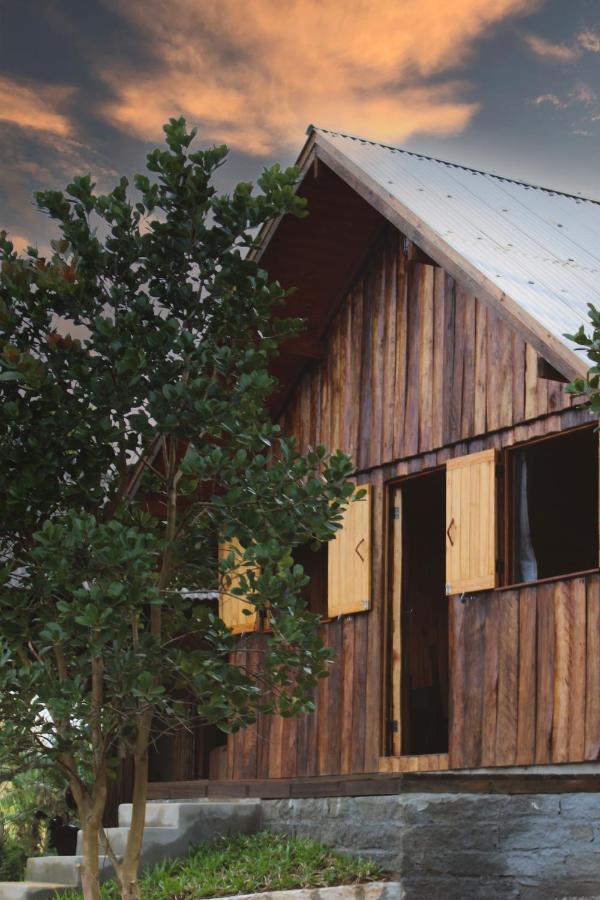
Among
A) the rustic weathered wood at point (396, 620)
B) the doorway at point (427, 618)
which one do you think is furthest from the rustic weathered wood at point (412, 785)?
the doorway at point (427, 618)

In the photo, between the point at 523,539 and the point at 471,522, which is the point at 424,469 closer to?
the point at 471,522

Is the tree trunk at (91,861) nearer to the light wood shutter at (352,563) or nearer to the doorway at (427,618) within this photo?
the light wood shutter at (352,563)

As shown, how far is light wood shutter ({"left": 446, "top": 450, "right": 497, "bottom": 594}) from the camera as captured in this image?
1007cm

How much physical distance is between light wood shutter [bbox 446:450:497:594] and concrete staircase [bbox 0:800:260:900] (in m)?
2.52

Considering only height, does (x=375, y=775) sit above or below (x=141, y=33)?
below

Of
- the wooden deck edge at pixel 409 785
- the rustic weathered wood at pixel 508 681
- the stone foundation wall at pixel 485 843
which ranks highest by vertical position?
the rustic weathered wood at pixel 508 681

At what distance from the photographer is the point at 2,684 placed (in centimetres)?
685

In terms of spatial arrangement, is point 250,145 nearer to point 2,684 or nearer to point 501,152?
point 501,152

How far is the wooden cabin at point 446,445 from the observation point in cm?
953

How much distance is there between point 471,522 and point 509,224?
8.98 feet

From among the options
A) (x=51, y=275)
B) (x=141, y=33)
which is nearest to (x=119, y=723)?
(x=51, y=275)

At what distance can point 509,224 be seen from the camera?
1154cm

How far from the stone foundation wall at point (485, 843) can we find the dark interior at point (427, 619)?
4358mm

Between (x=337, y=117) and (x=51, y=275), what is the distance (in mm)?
31128
